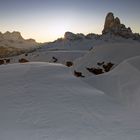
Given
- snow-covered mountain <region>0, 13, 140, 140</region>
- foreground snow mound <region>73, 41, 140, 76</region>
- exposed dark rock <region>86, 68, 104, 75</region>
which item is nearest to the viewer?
snow-covered mountain <region>0, 13, 140, 140</region>

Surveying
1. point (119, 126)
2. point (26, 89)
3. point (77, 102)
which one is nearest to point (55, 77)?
point (26, 89)

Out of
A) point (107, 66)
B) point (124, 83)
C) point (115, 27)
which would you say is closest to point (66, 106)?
point (124, 83)

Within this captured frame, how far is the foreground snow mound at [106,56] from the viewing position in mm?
30969

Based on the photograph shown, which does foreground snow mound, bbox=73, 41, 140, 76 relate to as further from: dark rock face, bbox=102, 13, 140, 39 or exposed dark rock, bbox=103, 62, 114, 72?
dark rock face, bbox=102, 13, 140, 39

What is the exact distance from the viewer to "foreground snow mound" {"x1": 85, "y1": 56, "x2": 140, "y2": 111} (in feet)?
41.1

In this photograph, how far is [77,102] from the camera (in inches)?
424

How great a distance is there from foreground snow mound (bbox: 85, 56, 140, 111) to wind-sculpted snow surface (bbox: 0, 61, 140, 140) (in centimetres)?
46

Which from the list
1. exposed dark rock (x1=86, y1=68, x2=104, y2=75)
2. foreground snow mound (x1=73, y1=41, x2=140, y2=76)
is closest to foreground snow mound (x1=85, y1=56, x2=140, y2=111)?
exposed dark rock (x1=86, y1=68, x2=104, y2=75)

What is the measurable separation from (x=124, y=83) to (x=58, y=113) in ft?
21.7

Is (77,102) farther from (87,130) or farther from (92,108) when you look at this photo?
(87,130)

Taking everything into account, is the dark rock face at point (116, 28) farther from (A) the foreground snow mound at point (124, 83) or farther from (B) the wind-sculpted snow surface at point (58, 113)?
(B) the wind-sculpted snow surface at point (58, 113)

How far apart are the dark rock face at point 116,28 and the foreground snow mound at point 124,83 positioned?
154702 millimetres

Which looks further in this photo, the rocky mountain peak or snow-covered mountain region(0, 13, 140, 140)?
the rocky mountain peak

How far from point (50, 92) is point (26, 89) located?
1.09 metres
